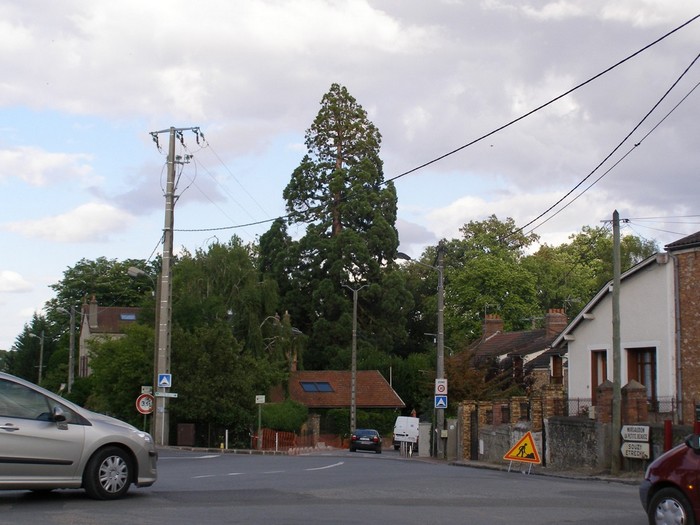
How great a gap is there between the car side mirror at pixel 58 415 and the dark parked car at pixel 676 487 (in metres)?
6.66

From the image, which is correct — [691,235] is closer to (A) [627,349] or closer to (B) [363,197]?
(A) [627,349]

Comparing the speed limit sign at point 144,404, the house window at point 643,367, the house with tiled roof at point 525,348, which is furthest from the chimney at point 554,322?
the speed limit sign at point 144,404

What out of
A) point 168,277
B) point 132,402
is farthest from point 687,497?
point 132,402

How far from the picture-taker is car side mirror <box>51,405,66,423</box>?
11203mm

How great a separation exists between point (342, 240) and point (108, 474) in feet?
182

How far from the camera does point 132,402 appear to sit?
1790 inches

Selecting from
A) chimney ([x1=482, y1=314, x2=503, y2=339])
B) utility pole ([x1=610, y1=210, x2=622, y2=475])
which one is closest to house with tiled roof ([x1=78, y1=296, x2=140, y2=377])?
chimney ([x1=482, y1=314, x2=503, y2=339])

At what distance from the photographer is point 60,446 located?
441 inches

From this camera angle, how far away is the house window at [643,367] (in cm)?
3090

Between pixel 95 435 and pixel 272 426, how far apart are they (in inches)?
1640

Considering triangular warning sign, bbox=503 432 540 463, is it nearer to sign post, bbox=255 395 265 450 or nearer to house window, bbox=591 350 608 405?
house window, bbox=591 350 608 405

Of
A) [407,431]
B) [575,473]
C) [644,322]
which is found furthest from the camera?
[407,431]

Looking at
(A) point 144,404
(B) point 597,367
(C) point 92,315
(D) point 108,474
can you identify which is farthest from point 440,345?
(C) point 92,315

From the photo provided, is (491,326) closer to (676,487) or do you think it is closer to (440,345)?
(440,345)
